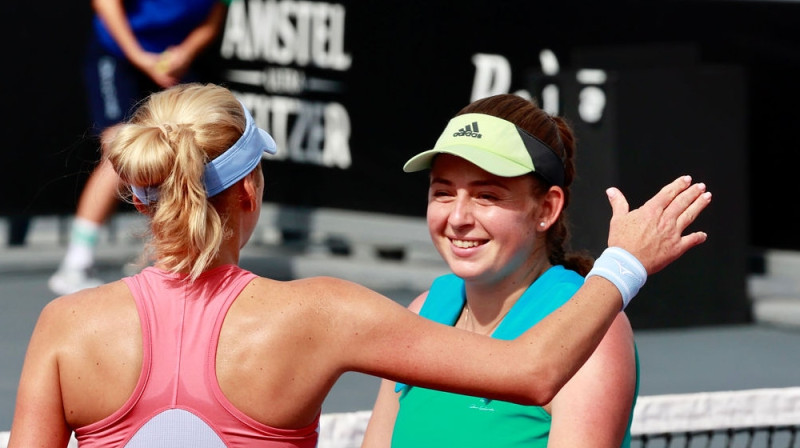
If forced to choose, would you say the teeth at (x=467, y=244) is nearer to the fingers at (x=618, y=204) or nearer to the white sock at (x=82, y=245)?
the fingers at (x=618, y=204)

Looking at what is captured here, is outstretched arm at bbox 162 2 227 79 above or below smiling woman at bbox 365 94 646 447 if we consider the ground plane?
below

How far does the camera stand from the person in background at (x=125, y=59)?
6.98 m

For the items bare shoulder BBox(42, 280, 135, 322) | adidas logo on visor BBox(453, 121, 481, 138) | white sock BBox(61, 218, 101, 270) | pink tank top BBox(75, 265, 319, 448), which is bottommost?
white sock BBox(61, 218, 101, 270)

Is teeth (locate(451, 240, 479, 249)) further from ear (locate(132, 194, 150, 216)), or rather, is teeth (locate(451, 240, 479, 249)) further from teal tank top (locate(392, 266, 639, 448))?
ear (locate(132, 194, 150, 216))

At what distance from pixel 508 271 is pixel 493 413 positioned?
349mm

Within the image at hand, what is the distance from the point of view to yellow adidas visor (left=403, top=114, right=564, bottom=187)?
2895mm

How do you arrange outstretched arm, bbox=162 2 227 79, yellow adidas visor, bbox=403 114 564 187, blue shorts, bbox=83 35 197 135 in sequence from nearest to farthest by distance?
yellow adidas visor, bbox=403 114 564 187 → outstretched arm, bbox=162 2 227 79 → blue shorts, bbox=83 35 197 135


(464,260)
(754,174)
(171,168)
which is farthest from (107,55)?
(171,168)

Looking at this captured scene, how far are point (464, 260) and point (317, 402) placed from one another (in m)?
0.75

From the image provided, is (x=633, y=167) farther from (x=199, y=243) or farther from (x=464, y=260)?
(x=199, y=243)

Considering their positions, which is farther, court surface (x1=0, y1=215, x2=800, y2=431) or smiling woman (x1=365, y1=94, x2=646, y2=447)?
court surface (x1=0, y1=215, x2=800, y2=431)

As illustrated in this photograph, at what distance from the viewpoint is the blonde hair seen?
2.32 metres

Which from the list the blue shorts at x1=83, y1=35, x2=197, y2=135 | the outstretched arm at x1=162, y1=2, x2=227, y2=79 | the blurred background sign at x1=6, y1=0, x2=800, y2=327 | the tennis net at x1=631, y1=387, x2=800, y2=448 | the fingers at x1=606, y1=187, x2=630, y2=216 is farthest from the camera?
the blue shorts at x1=83, y1=35, x2=197, y2=135

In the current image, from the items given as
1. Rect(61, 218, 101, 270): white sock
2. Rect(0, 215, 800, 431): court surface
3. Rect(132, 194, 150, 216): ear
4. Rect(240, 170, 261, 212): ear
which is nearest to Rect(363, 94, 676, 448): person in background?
Rect(240, 170, 261, 212): ear
